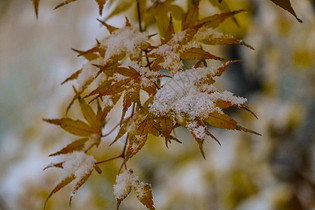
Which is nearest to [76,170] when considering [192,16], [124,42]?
[124,42]

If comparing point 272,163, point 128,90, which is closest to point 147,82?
point 128,90

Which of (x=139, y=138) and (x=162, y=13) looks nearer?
(x=139, y=138)

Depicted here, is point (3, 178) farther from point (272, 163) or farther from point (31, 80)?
point (272, 163)

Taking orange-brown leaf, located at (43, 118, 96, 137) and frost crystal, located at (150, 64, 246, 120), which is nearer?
frost crystal, located at (150, 64, 246, 120)

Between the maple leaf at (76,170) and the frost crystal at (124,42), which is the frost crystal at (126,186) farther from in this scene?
the frost crystal at (124,42)

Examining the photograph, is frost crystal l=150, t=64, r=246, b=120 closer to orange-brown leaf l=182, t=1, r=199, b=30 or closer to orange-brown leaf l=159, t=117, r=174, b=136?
orange-brown leaf l=159, t=117, r=174, b=136

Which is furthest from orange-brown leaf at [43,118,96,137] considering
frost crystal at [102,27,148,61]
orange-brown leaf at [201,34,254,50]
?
orange-brown leaf at [201,34,254,50]

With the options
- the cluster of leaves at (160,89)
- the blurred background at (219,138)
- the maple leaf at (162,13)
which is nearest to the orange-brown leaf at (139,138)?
the cluster of leaves at (160,89)

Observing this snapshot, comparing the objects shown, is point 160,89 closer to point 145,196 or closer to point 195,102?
point 195,102

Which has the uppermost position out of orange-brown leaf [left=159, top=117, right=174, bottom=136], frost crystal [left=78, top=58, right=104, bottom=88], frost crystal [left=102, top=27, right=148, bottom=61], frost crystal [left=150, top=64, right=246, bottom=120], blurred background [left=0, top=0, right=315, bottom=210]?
frost crystal [left=102, top=27, right=148, bottom=61]
